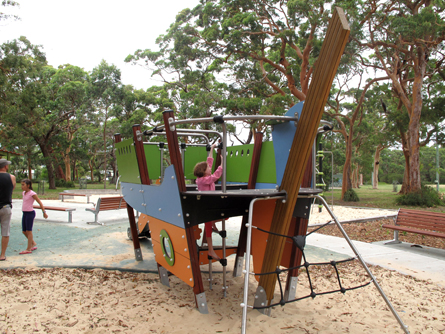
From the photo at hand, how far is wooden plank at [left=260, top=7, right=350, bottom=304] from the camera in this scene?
257 cm

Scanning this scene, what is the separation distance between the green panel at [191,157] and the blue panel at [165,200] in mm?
1567

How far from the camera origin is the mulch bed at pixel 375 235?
23.1 feet

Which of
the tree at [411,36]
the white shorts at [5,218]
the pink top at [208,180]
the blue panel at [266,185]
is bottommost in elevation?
Answer: the white shorts at [5,218]

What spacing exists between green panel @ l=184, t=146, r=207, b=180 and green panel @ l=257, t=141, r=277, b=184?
1.91 m

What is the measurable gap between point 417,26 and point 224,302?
13.6 meters

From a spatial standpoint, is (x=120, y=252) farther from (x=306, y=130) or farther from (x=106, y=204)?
(x=306, y=130)

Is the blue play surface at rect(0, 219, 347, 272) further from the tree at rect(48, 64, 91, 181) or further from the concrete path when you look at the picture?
the tree at rect(48, 64, 91, 181)

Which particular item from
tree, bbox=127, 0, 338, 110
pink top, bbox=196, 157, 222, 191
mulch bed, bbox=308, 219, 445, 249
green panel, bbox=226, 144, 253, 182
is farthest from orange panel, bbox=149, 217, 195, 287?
tree, bbox=127, 0, 338, 110

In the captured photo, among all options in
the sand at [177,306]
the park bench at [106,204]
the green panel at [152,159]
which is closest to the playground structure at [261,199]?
the sand at [177,306]

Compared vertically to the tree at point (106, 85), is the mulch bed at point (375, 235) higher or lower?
lower

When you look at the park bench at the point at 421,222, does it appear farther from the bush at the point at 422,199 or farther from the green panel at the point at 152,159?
the bush at the point at 422,199

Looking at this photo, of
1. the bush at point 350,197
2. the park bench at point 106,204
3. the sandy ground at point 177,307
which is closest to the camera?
the sandy ground at point 177,307

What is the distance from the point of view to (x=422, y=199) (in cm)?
1468

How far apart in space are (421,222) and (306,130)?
202 inches
